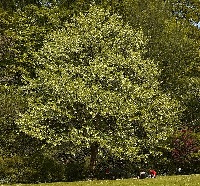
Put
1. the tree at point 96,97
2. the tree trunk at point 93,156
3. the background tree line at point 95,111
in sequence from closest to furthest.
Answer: the tree at point 96,97 → the background tree line at point 95,111 → the tree trunk at point 93,156

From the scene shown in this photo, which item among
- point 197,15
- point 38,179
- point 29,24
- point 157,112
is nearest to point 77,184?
point 38,179

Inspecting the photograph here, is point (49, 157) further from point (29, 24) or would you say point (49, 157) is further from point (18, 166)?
point (29, 24)

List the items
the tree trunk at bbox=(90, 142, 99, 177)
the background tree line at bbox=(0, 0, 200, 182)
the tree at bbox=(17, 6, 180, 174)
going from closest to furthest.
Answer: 1. the tree at bbox=(17, 6, 180, 174)
2. the background tree line at bbox=(0, 0, 200, 182)
3. the tree trunk at bbox=(90, 142, 99, 177)

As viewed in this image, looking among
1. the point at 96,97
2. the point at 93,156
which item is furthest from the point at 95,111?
the point at 93,156

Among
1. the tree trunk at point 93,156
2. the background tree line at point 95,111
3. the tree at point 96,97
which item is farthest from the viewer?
the tree trunk at point 93,156

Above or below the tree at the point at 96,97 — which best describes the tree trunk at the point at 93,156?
below

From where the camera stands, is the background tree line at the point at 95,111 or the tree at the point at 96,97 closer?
the tree at the point at 96,97

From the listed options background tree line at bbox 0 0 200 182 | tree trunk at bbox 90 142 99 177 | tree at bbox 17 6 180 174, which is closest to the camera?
tree at bbox 17 6 180 174

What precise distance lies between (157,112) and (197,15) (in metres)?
29.3

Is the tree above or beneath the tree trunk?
above

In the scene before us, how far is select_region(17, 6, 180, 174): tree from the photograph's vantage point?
32.0 metres

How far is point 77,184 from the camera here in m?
25.3

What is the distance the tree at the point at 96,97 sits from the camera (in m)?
32.0

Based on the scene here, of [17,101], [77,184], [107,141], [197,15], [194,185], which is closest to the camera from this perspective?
[194,185]
